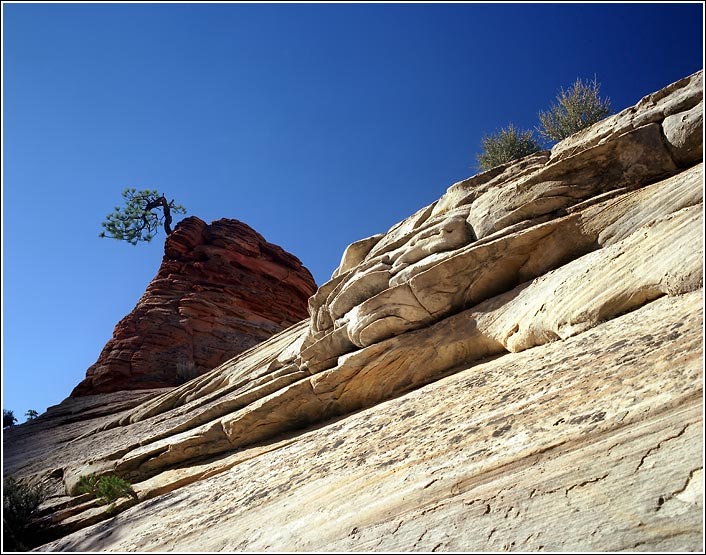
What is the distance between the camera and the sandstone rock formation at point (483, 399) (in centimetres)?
453

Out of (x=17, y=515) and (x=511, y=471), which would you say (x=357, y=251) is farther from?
(x=17, y=515)

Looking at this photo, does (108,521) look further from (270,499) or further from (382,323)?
(382,323)

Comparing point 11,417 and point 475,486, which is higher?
point 11,417

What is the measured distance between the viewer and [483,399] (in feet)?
23.1

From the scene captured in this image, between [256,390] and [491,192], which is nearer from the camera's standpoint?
[491,192]

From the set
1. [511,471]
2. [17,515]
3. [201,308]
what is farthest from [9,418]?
[511,471]

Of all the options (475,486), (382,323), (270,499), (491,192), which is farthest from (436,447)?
(491,192)

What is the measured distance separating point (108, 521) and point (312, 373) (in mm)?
5176

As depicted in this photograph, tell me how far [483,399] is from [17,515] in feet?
32.8

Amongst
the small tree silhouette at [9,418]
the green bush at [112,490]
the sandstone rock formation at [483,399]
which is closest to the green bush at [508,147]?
the sandstone rock formation at [483,399]

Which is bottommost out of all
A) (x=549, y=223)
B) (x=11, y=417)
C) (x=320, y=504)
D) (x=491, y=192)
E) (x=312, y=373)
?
(x=320, y=504)

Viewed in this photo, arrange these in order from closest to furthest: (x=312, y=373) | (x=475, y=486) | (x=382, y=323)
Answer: (x=475, y=486)
(x=382, y=323)
(x=312, y=373)

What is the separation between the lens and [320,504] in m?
6.18

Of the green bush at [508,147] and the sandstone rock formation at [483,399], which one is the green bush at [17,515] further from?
the green bush at [508,147]
